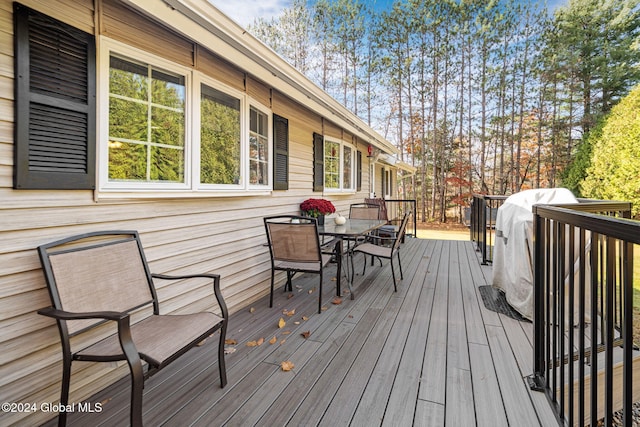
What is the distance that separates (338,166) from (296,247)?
11.7 ft

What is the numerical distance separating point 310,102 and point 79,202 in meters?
3.07

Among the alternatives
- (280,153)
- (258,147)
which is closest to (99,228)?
(258,147)

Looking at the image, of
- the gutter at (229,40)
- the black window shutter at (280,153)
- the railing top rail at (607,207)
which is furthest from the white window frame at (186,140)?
the railing top rail at (607,207)

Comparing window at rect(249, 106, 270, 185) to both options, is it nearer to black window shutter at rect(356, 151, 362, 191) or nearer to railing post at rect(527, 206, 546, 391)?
Result: railing post at rect(527, 206, 546, 391)

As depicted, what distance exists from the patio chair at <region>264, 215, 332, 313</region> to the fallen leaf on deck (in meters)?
0.91

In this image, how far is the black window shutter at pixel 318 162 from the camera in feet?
16.8

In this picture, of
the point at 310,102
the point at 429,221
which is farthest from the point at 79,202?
the point at 429,221

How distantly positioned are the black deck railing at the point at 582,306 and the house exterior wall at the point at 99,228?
2.48 m

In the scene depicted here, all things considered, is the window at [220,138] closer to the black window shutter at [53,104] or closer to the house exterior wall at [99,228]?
the house exterior wall at [99,228]

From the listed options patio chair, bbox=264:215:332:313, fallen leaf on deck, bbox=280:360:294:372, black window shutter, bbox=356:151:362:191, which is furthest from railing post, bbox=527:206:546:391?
black window shutter, bbox=356:151:362:191

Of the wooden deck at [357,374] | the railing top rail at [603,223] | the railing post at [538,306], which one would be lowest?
the wooden deck at [357,374]

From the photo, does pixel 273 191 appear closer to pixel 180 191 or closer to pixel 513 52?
pixel 180 191

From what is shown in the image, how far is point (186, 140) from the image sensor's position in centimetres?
254

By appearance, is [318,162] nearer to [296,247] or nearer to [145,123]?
[296,247]
